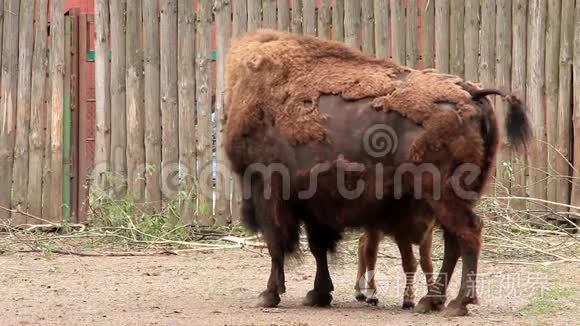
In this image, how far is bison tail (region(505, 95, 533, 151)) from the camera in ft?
22.9

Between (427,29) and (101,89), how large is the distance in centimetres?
344

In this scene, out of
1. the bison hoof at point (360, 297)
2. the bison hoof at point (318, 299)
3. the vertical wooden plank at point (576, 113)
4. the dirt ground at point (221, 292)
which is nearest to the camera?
the dirt ground at point (221, 292)

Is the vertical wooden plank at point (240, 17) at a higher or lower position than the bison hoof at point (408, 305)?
higher

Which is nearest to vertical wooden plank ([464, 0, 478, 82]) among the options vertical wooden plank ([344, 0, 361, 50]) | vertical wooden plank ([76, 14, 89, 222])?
vertical wooden plank ([344, 0, 361, 50])

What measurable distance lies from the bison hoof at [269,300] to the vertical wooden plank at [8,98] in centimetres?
483

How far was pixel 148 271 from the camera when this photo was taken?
894 cm

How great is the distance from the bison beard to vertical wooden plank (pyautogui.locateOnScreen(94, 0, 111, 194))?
3530 millimetres

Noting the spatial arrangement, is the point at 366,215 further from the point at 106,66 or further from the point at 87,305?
the point at 106,66

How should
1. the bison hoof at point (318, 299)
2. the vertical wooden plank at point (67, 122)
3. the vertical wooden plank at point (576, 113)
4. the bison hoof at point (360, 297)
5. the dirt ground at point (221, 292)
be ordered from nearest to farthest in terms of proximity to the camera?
1. the dirt ground at point (221, 292)
2. the bison hoof at point (318, 299)
3. the bison hoof at point (360, 297)
4. the vertical wooden plank at point (576, 113)
5. the vertical wooden plank at point (67, 122)

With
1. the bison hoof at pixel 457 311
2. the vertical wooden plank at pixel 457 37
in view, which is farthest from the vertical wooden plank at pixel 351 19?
the bison hoof at pixel 457 311

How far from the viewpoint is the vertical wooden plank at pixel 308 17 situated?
11.1 meters

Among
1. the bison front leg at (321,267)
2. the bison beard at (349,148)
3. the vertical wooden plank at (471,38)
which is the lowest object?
the bison front leg at (321,267)

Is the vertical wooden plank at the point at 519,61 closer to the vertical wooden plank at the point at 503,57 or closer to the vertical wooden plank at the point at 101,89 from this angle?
the vertical wooden plank at the point at 503,57

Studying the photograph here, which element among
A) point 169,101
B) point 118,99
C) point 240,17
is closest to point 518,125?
point 240,17
